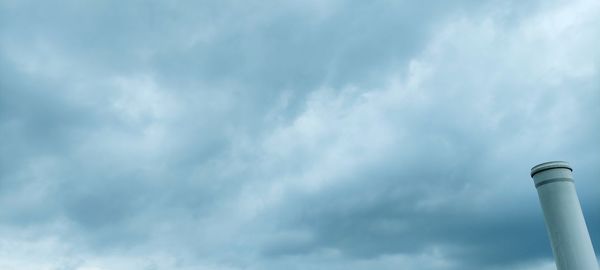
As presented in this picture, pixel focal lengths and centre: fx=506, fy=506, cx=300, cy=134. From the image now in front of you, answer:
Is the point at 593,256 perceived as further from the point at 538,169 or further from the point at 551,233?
the point at 538,169

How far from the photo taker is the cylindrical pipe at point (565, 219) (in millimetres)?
10406

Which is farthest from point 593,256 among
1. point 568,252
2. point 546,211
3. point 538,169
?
point 538,169

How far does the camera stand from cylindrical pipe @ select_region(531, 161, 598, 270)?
34.1 feet

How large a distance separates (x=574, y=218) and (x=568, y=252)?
720 mm

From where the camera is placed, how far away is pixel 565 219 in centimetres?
1043

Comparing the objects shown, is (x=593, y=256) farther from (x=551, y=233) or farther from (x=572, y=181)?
(x=572, y=181)

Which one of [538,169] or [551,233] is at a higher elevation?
[538,169]

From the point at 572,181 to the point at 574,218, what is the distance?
766mm

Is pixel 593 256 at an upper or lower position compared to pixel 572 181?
lower

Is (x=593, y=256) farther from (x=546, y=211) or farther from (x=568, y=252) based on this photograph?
(x=546, y=211)

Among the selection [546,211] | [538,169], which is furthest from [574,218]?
[538,169]

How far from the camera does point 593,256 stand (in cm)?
1052

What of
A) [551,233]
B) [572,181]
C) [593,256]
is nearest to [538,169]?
[572,181]

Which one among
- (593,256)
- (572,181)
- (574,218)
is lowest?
(593,256)
